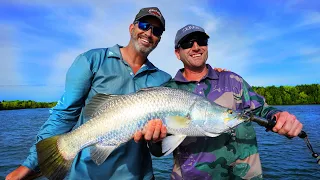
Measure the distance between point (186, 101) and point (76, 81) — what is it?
1.56 metres

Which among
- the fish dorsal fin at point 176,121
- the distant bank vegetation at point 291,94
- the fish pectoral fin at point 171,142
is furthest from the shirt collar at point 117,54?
the distant bank vegetation at point 291,94

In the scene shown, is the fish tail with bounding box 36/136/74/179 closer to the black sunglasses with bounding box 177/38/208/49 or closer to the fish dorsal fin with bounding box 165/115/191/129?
the fish dorsal fin with bounding box 165/115/191/129

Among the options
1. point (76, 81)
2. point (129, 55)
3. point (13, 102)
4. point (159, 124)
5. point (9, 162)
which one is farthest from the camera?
point (13, 102)

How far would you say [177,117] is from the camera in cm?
375

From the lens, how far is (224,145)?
13.4ft

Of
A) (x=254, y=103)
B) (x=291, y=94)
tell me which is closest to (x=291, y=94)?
(x=291, y=94)

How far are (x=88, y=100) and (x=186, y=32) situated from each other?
184cm

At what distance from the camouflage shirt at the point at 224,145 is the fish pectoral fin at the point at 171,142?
0.48 metres

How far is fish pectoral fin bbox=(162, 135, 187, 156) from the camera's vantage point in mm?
3748

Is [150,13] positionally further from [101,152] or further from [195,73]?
[101,152]

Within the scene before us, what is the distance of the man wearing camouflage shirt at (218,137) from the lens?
4.02 meters

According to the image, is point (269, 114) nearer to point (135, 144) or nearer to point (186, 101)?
point (186, 101)

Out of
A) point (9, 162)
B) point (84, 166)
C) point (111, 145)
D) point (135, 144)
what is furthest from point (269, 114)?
point (9, 162)

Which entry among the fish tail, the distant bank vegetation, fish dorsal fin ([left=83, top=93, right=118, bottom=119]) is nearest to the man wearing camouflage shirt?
fish dorsal fin ([left=83, top=93, right=118, bottom=119])
